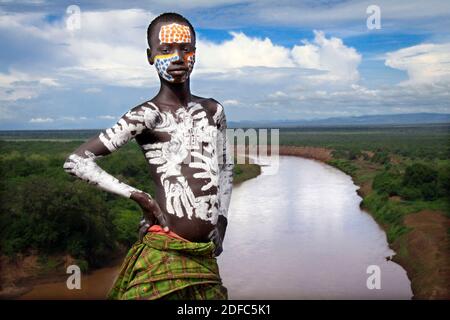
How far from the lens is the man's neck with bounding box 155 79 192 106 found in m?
2.25

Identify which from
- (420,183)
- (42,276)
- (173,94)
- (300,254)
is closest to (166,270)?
(173,94)

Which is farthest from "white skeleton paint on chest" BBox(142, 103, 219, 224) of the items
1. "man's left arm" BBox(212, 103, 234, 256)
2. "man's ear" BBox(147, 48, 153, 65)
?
"man's ear" BBox(147, 48, 153, 65)

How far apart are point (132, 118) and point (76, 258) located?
13.5 m

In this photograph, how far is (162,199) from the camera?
218 cm

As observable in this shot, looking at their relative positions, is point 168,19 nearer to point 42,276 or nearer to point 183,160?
point 183,160

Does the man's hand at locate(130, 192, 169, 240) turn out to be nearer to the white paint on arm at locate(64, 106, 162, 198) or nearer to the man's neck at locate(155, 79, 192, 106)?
the white paint on arm at locate(64, 106, 162, 198)

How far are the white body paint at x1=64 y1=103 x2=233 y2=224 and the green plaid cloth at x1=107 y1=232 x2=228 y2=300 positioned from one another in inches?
4.7

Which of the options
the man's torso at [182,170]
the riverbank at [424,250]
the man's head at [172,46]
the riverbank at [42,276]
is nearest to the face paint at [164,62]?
the man's head at [172,46]

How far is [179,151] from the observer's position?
7.23ft

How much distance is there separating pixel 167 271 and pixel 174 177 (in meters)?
0.35

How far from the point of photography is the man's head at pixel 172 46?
2.20m

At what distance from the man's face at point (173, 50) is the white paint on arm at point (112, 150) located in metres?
0.17

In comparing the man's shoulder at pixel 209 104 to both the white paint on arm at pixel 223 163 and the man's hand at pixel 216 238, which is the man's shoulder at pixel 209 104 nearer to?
the white paint on arm at pixel 223 163
